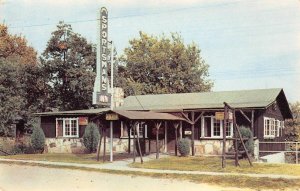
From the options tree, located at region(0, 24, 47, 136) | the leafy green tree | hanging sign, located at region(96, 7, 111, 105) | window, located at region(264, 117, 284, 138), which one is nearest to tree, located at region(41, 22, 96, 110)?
tree, located at region(0, 24, 47, 136)

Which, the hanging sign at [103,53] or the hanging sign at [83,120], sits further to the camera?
the hanging sign at [83,120]

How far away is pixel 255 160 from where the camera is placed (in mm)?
20516

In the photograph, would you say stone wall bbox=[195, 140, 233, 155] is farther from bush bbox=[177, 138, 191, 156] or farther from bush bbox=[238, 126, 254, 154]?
bush bbox=[238, 126, 254, 154]

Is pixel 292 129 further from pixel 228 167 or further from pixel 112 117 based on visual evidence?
pixel 112 117

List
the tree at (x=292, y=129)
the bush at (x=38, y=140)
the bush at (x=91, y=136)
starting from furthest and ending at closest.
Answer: the tree at (x=292, y=129) → the bush at (x=38, y=140) → the bush at (x=91, y=136)

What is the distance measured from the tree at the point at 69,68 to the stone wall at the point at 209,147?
13610 millimetres

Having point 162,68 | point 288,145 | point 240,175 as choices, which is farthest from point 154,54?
point 240,175

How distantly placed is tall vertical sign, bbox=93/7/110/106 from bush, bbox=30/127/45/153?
21.2 feet

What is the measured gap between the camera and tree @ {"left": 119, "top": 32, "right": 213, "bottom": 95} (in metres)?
46.2

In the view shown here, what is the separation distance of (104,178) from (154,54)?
34275 mm

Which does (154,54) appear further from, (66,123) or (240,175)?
(240,175)

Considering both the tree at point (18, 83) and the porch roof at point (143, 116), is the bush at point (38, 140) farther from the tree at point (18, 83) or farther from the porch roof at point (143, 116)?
the porch roof at point (143, 116)

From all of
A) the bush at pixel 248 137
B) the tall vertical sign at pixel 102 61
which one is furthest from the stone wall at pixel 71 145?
the bush at pixel 248 137

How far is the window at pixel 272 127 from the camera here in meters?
23.7
